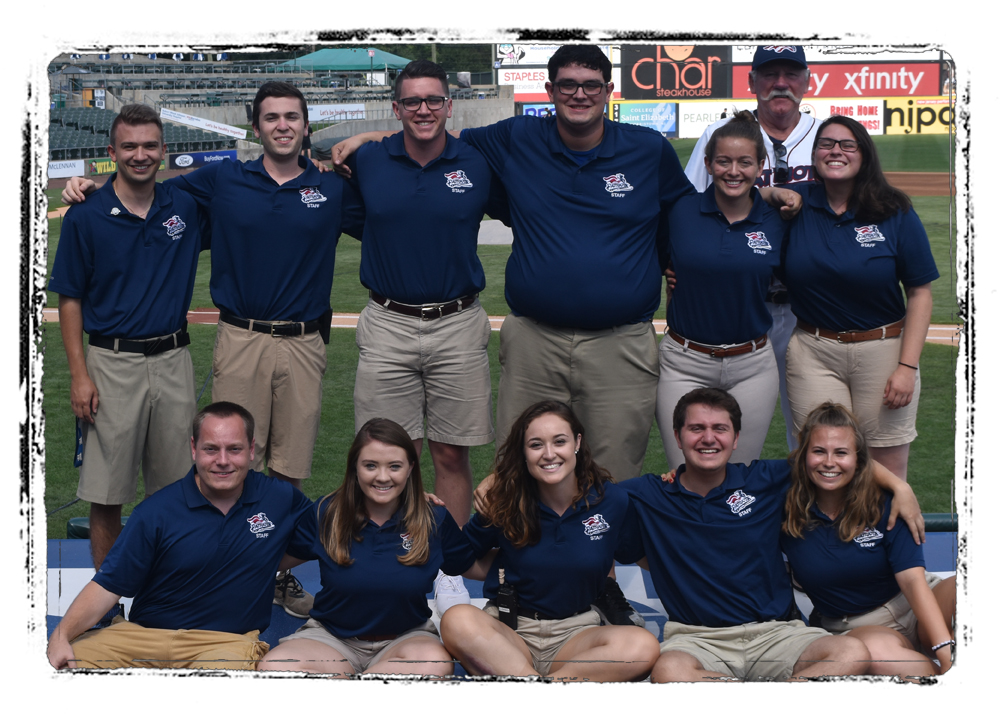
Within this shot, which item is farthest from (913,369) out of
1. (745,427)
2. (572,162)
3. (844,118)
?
(572,162)

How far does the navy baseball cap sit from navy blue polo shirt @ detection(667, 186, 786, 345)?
0.84 metres

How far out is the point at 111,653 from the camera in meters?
3.73

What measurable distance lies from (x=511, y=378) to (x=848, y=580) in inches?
65.4

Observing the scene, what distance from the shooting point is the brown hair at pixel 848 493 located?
3.84m

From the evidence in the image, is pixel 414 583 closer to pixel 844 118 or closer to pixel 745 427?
pixel 745 427

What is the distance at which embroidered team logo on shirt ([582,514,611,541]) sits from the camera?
391cm

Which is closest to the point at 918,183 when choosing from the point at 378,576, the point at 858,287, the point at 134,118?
the point at 858,287

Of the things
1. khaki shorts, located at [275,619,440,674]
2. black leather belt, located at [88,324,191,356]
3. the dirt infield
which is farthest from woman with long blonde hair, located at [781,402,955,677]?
the dirt infield

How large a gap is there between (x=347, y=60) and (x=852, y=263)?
9.54ft

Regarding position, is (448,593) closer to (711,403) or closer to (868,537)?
(711,403)

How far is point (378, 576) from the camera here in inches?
150

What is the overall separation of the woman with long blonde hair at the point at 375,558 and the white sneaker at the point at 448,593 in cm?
78

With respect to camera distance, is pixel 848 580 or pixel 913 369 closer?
pixel 848 580

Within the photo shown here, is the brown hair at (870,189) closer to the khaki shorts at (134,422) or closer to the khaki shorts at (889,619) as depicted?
the khaki shorts at (889,619)
